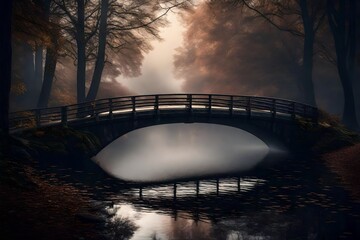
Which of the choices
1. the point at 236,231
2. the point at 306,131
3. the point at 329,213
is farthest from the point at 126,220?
the point at 306,131

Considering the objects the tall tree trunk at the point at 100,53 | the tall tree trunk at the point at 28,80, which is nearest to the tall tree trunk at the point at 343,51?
the tall tree trunk at the point at 100,53

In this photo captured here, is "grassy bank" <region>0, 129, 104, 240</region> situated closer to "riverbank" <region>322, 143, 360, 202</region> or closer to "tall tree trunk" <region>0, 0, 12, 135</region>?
"tall tree trunk" <region>0, 0, 12, 135</region>

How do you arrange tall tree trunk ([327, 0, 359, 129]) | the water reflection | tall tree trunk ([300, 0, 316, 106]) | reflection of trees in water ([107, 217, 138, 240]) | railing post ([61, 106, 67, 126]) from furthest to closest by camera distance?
tall tree trunk ([300, 0, 316, 106]) → tall tree trunk ([327, 0, 359, 129]) → railing post ([61, 106, 67, 126]) → the water reflection → reflection of trees in water ([107, 217, 138, 240])

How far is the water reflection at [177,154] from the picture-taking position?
78.5 feet

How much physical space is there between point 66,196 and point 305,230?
7.65 meters

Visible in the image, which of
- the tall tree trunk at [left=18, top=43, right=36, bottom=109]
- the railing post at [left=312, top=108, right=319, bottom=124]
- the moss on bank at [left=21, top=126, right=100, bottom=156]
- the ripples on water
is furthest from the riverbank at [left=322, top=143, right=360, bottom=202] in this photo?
the tall tree trunk at [left=18, top=43, right=36, bottom=109]

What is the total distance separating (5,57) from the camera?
1875 centimetres

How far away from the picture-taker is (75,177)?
19734 millimetres

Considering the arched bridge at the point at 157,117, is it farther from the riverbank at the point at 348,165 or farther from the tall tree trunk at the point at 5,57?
the tall tree trunk at the point at 5,57

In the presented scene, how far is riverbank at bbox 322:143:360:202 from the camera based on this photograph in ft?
63.6

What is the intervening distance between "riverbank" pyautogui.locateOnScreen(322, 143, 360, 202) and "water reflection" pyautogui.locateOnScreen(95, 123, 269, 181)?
405 cm

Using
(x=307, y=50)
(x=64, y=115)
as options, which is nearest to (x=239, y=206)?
(x=64, y=115)

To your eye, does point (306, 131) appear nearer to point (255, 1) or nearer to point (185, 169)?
point (185, 169)

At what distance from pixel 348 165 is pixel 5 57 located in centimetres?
1603
